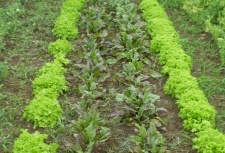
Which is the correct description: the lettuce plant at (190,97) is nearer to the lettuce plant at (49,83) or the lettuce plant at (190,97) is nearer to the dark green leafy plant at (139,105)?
the dark green leafy plant at (139,105)

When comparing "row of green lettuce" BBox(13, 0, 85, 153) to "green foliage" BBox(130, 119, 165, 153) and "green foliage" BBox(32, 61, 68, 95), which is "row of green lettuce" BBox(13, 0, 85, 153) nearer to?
"green foliage" BBox(32, 61, 68, 95)

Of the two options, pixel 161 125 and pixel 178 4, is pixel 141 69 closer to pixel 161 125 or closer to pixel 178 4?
pixel 161 125

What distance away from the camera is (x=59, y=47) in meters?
6.41

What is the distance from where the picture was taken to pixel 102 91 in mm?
5367

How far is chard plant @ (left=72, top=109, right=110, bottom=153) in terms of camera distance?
3.93 metres

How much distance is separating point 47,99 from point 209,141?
2429 mm

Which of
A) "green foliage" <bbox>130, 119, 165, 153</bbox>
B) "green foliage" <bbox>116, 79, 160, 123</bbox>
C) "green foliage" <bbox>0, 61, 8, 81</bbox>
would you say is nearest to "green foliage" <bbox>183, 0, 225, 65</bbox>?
"green foliage" <bbox>116, 79, 160, 123</bbox>

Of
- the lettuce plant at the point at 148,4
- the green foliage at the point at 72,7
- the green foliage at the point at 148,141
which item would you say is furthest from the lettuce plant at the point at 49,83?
the lettuce plant at the point at 148,4

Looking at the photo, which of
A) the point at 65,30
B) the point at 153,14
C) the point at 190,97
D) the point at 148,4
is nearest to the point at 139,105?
the point at 190,97

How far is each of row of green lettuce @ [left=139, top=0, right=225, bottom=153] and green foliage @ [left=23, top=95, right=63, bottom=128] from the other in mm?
1942

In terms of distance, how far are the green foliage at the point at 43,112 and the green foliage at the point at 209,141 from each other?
6.71 ft

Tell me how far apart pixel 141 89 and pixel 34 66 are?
7.62 ft

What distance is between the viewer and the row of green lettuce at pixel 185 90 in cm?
407

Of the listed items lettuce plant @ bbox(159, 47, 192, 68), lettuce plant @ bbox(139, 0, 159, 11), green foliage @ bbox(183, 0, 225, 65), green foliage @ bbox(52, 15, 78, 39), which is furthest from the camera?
lettuce plant @ bbox(139, 0, 159, 11)
